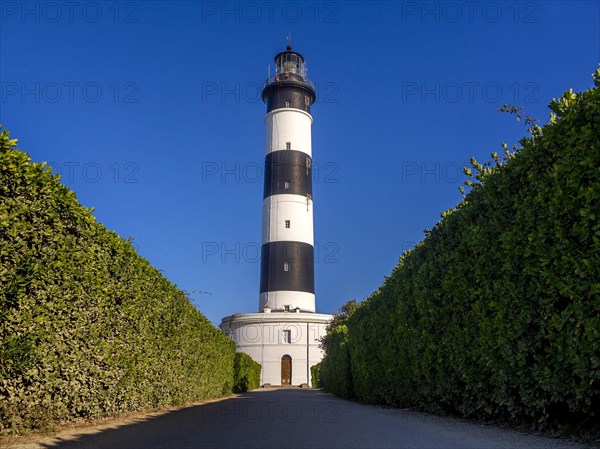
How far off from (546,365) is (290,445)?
2.89 meters

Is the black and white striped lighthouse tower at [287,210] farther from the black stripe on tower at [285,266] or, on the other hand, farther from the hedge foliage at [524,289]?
the hedge foliage at [524,289]

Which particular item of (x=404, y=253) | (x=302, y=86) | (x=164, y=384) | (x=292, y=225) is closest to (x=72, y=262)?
(x=164, y=384)

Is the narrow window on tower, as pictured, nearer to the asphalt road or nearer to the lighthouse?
the lighthouse

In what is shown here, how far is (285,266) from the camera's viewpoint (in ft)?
127

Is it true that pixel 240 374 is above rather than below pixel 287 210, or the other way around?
below

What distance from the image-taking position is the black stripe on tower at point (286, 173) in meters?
39.3

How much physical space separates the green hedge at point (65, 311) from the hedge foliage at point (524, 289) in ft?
17.1

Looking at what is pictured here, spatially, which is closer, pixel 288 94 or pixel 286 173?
pixel 286 173

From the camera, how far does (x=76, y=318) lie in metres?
6.64

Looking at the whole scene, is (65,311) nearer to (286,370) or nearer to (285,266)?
(285,266)

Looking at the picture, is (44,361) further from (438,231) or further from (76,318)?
(438,231)

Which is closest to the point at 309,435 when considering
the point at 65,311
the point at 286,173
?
the point at 65,311

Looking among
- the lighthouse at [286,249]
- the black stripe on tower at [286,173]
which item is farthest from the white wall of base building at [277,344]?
the black stripe on tower at [286,173]

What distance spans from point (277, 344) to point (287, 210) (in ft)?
39.1
